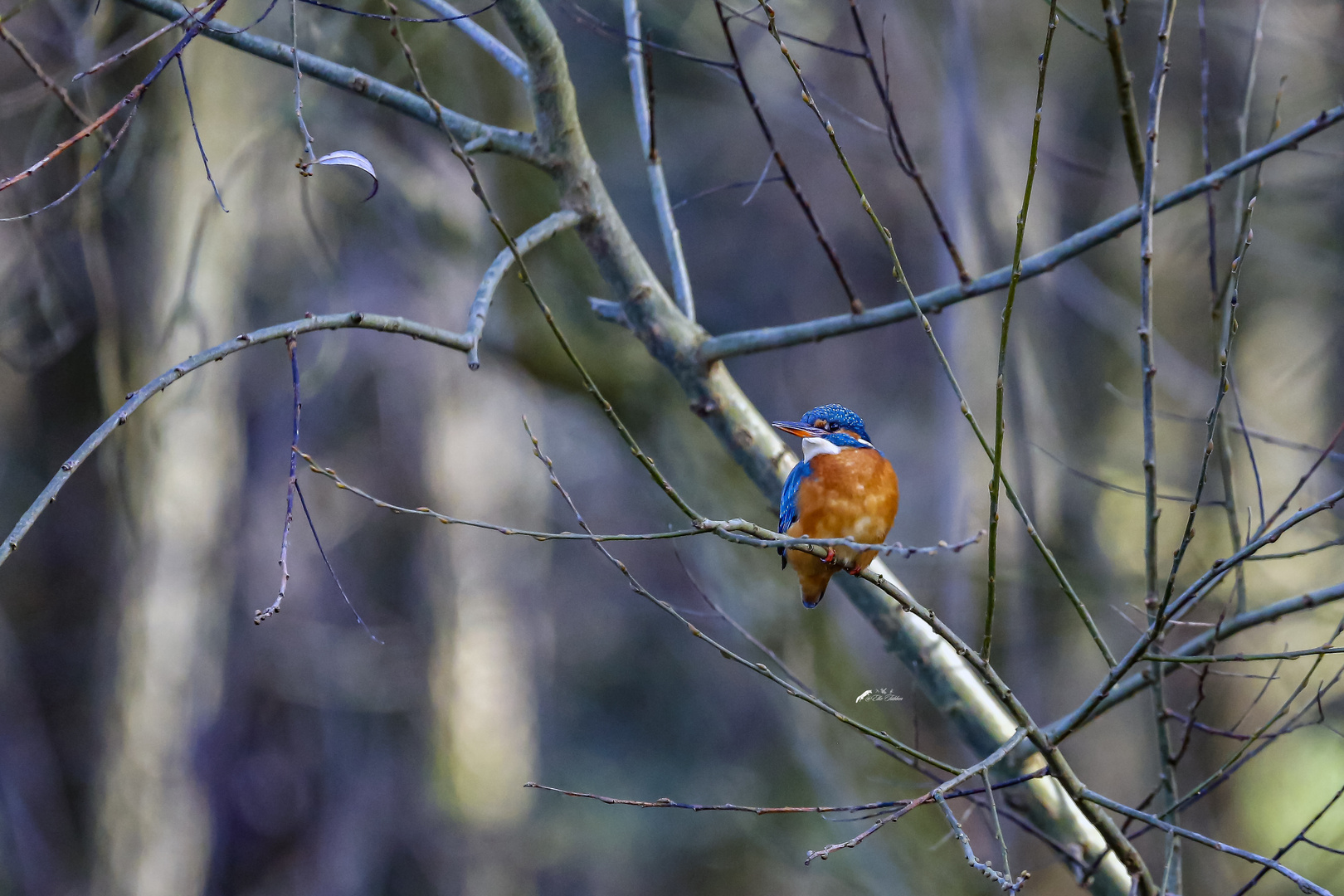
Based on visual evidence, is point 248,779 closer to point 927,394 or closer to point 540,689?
point 540,689

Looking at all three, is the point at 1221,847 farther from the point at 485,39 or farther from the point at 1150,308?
the point at 485,39

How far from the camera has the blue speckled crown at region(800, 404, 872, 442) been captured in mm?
2398

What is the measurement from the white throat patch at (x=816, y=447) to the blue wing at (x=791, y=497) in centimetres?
3

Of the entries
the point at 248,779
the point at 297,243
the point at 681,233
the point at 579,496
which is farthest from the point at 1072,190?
the point at 248,779

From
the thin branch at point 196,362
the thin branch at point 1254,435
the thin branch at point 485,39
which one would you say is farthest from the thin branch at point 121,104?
the thin branch at point 1254,435

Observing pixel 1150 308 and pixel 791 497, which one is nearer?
pixel 1150 308

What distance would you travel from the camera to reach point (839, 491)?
220cm

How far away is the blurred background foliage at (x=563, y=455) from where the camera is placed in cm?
500

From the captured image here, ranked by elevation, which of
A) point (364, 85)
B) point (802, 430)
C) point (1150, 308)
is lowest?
point (802, 430)

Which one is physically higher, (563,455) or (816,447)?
(563,455)

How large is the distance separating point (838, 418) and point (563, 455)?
8316 mm

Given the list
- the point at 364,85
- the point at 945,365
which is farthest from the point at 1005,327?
the point at 364,85

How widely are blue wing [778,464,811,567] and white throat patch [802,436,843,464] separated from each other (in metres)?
0.03

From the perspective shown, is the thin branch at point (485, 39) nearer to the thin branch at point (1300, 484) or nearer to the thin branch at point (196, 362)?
the thin branch at point (196, 362)
